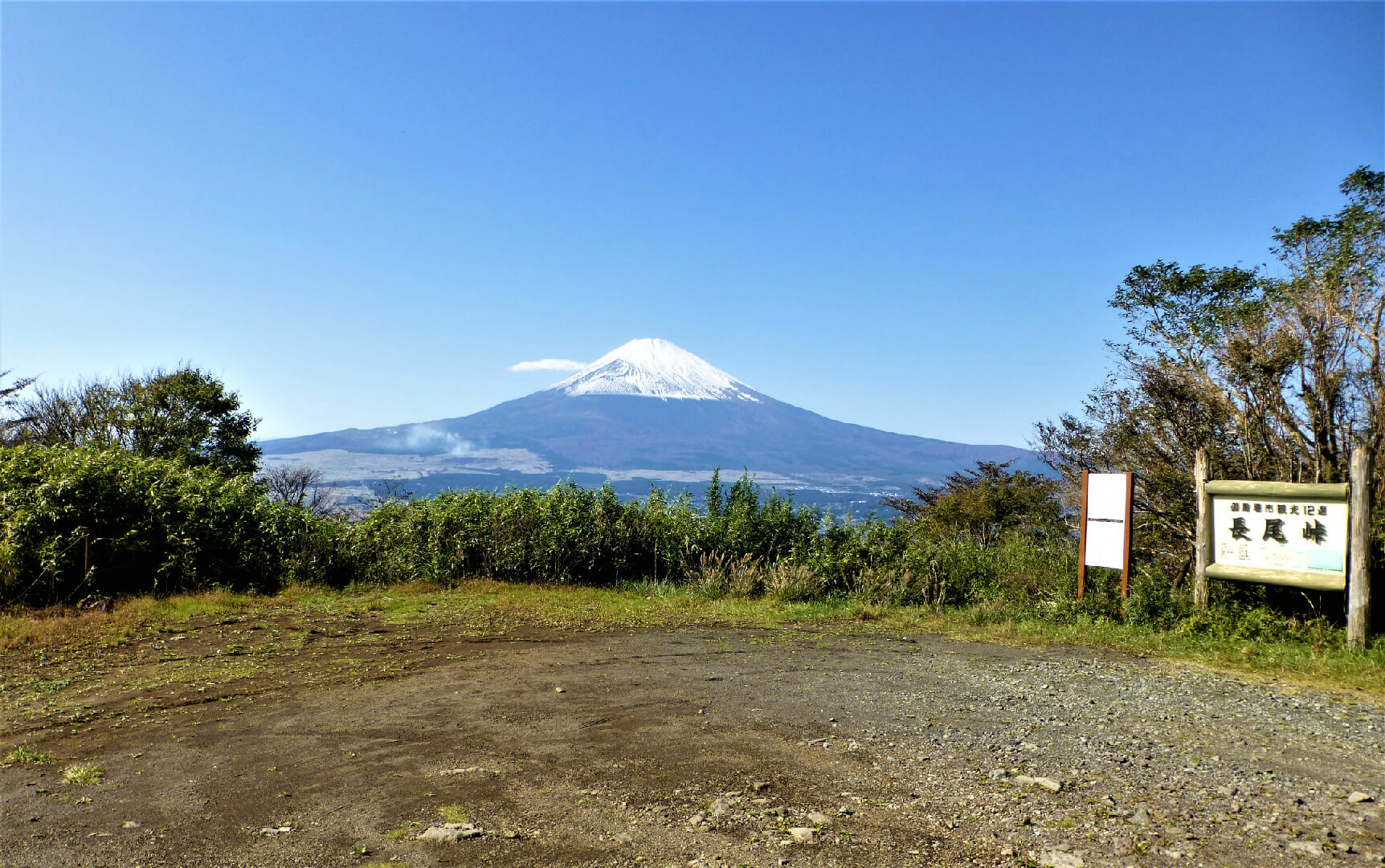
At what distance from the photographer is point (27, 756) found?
433 cm

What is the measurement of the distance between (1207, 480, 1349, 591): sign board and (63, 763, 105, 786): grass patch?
29.2 feet

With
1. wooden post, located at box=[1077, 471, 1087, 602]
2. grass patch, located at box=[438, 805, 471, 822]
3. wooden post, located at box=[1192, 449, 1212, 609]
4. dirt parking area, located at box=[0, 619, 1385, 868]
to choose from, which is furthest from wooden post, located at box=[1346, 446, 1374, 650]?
grass patch, located at box=[438, 805, 471, 822]

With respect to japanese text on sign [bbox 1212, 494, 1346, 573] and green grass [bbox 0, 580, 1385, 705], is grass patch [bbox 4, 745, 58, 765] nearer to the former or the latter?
green grass [bbox 0, 580, 1385, 705]

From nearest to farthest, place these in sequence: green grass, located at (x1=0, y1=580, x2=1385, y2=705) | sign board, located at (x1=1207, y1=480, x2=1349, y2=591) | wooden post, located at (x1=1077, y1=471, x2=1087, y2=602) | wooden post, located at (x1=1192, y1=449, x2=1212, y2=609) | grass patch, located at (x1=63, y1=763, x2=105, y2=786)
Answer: grass patch, located at (x1=63, y1=763, x2=105, y2=786), green grass, located at (x1=0, y1=580, x2=1385, y2=705), sign board, located at (x1=1207, y1=480, x2=1349, y2=591), wooden post, located at (x1=1192, y1=449, x2=1212, y2=609), wooden post, located at (x1=1077, y1=471, x2=1087, y2=602)

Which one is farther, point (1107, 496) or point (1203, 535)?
point (1107, 496)

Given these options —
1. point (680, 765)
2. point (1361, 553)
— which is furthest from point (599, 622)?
point (1361, 553)

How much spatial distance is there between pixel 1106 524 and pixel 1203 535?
2.95 feet

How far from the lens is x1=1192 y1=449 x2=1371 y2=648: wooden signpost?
24.0 feet

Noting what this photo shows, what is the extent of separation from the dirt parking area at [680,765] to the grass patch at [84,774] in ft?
0.11

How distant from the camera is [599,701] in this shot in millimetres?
5434

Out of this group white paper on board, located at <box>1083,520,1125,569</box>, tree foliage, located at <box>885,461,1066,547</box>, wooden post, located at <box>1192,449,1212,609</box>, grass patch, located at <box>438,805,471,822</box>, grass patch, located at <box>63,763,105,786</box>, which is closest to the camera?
grass patch, located at <box>438,805,471,822</box>

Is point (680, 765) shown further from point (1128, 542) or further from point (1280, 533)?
point (1280, 533)

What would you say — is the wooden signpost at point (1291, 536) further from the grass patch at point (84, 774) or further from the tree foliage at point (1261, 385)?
the grass patch at point (84, 774)

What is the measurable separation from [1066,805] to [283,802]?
3.42 metres
